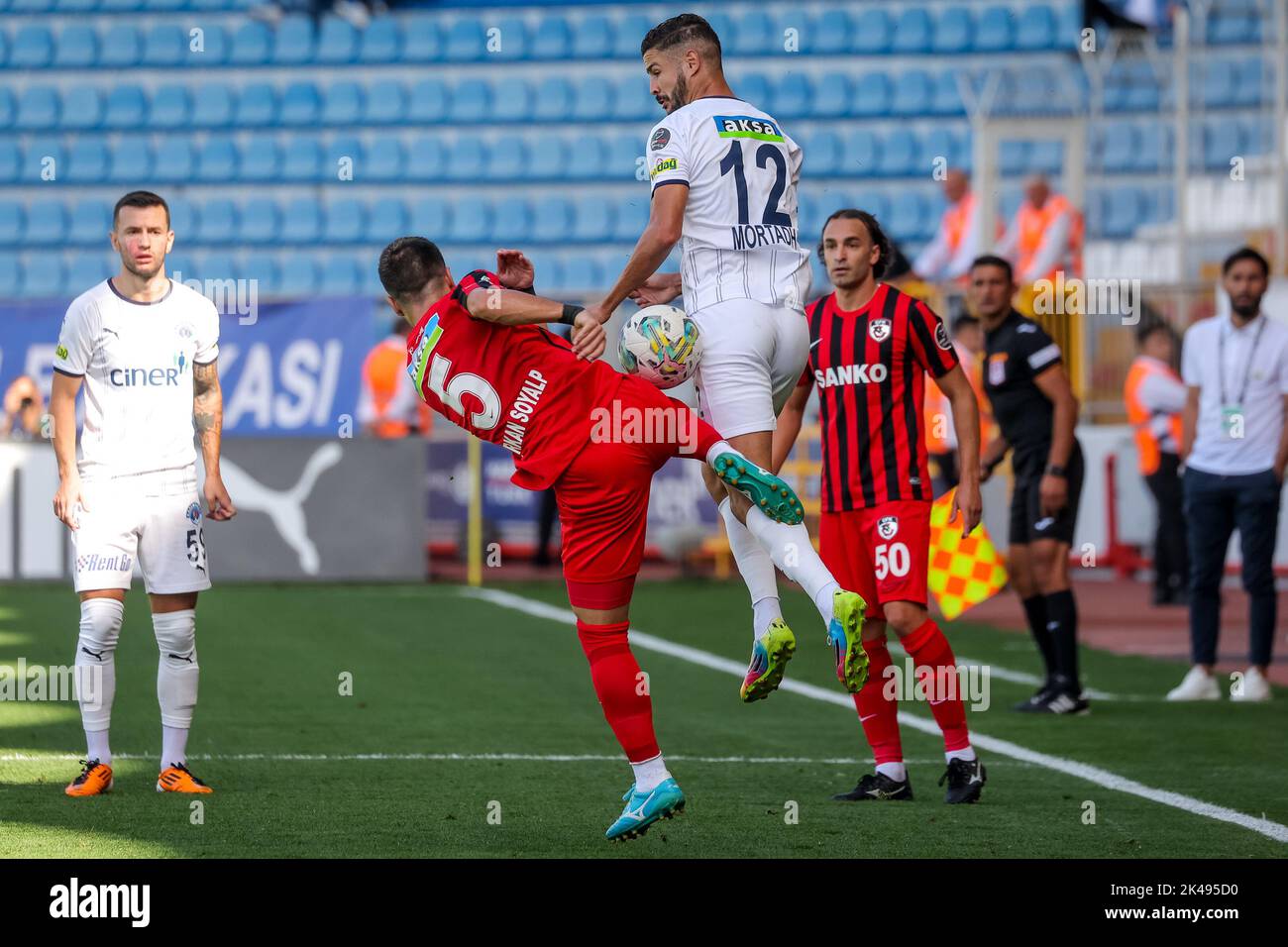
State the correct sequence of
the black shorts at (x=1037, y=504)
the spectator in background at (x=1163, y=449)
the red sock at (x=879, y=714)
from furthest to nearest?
the spectator in background at (x=1163, y=449) → the black shorts at (x=1037, y=504) → the red sock at (x=879, y=714)

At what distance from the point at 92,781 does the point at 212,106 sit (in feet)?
65.5

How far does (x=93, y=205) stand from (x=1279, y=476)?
18354 mm

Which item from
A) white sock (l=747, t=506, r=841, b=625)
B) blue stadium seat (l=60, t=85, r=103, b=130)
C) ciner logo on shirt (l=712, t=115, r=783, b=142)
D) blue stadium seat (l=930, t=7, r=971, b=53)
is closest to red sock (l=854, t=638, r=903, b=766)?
white sock (l=747, t=506, r=841, b=625)

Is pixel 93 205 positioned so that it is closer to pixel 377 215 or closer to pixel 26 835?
pixel 377 215

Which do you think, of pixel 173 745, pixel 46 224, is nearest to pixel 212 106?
pixel 46 224

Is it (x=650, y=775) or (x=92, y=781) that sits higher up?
(x=650, y=775)

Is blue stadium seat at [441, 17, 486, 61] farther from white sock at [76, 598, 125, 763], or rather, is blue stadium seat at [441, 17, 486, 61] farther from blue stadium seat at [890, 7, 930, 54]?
white sock at [76, 598, 125, 763]

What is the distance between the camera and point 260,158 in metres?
24.8

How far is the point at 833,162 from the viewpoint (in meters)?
24.1

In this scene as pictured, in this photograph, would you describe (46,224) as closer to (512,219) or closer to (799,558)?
(512,219)

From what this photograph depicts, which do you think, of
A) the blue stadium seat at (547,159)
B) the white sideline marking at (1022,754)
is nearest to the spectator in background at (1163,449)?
the white sideline marking at (1022,754)

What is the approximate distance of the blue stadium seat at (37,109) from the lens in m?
24.9

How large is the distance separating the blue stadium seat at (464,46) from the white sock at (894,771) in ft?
65.3

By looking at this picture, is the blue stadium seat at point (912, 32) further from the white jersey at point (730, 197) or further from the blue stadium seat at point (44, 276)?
the white jersey at point (730, 197)
